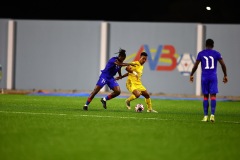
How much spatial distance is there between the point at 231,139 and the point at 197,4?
31208 mm

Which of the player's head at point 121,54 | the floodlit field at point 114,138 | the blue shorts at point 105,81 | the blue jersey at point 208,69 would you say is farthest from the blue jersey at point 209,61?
the blue shorts at point 105,81

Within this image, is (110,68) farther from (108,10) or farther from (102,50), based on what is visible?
(108,10)

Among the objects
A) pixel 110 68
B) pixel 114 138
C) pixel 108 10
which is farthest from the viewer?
pixel 108 10

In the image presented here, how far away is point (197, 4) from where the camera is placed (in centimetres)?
4222

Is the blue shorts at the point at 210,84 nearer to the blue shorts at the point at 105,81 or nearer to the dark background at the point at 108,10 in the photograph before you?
the blue shorts at the point at 105,81

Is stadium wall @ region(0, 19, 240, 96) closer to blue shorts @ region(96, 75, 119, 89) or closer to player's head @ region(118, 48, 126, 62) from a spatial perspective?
blue shorts @ region(96, 75, 119, 89)

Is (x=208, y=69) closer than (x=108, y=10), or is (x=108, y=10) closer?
(x=208, y=69)

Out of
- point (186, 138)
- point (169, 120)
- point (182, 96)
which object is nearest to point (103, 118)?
point (169, 120)

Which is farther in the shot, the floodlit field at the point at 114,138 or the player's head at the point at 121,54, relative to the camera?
the player's head at the point at 121,54

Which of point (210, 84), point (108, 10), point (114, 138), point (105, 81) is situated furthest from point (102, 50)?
point (114, 138)

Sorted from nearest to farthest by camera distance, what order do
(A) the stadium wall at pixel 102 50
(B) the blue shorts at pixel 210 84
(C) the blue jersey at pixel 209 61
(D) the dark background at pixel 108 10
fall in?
(B) the blue shorts at pixel 210 84 → (C) the blue jersey at pixel 209 61 → (A) the stadium wall at pixel 102 50 → (D) the dark background at pixel 108 10

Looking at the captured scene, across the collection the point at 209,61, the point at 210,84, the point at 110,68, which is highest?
the point at 209,61

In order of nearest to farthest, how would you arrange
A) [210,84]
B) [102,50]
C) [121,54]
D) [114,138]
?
1. [114,138]
2. [210,84]
3. [121,54]
4. [102,50]

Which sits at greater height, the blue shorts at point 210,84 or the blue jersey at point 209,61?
the blue jersey at point 209,61
